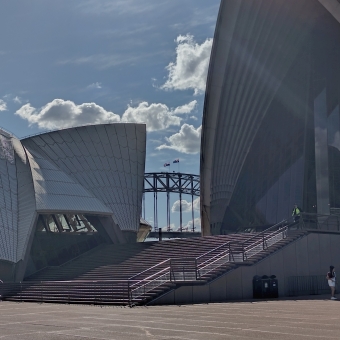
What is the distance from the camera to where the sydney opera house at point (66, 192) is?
3562 cm

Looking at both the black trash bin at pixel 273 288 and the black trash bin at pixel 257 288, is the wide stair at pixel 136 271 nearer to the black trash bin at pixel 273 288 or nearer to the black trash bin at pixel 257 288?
the black trash bin at pixel 257 288

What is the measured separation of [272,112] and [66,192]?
16.3 metres

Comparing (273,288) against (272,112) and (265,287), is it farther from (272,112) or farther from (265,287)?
(272,112)

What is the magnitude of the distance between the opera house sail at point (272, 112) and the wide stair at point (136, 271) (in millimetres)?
10025

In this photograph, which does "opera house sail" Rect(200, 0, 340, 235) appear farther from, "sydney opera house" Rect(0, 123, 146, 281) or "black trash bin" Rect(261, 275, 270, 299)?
"black trash bin" Rect(261, 275, 270, 299)

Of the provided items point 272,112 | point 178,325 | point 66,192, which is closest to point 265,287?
point 178,325

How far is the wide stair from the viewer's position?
69.7 ft

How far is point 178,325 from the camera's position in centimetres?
1279

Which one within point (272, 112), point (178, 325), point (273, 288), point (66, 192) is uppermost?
point (272, 112)

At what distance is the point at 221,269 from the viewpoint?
2288 cm

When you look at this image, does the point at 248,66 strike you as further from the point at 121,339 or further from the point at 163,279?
the point at 121,339

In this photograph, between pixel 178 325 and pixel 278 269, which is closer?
pixel 178 325

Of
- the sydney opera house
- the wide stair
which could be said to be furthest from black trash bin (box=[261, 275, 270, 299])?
the sydney opera house

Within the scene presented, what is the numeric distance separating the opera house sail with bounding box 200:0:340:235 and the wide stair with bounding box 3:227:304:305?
32.9 ft
